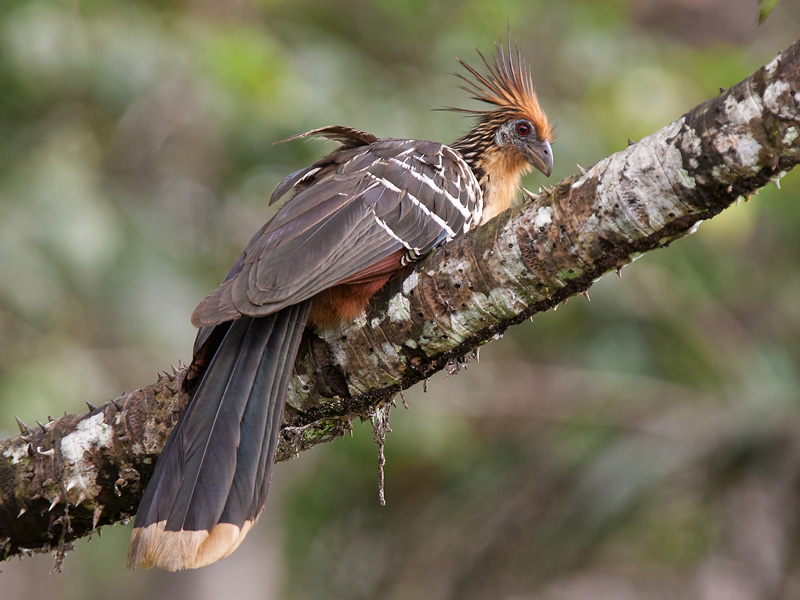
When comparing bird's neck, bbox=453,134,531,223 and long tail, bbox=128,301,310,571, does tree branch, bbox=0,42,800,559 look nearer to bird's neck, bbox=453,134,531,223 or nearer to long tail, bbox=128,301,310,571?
long tail, bbox=128,301,310,571

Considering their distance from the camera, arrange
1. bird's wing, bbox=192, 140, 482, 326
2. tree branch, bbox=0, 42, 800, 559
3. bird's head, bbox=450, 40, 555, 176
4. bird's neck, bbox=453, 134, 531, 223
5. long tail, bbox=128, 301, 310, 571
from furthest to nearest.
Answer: bird's head, bbox=450, 40, 555, 176 < bird's neck, bbox=453, 134, 531, 223 < bird's wing, bbox=192, 140, 482, 326 < long tail, bbox=128, 301, 310, 571 < tree branch, bbox=0, 42, 800, 559

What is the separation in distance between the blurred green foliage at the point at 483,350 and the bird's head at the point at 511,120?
4.40 feet

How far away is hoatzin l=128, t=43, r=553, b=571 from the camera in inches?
98.9

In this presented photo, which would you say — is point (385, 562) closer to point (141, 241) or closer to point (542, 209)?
point (141, 241)

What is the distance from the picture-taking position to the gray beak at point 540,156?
4.22 m

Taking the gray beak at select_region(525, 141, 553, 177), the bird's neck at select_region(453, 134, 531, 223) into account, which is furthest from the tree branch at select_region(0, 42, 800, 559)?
the gray beak at select_region(525, 141, 553, 177)

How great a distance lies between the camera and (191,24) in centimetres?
618

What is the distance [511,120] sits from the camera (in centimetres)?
433

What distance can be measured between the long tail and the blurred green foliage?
2.23 m

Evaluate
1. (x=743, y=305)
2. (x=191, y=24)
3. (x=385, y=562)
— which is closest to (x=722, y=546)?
(x=743, y=305)

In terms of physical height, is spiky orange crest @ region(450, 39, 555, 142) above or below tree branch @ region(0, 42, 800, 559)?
above

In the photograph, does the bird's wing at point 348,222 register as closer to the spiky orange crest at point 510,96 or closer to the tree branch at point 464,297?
the tree branch at point 464,297

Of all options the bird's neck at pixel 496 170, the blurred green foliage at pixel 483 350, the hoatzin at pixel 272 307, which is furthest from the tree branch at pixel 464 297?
the blurred green foliage at pixel 483 350

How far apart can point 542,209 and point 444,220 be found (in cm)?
92
